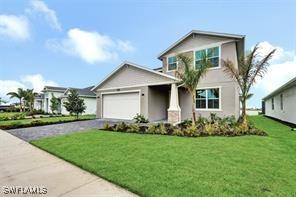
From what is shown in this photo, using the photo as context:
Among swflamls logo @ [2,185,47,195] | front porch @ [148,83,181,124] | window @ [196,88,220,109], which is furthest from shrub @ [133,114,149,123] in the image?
swflamls logo @ [2,185,47,195]

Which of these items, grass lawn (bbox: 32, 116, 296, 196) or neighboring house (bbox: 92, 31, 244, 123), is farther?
neighboring house (bbox: 92, 31, 244, 123)

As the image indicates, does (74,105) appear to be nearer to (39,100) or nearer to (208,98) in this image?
(208,98)

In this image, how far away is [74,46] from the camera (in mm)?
25328

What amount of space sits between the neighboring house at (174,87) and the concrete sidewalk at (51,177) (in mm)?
9531

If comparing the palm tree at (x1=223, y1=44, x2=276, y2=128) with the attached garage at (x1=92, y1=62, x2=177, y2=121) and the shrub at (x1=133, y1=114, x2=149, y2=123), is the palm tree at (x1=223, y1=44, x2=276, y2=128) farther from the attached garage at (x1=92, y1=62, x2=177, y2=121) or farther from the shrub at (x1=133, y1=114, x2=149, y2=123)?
the shrub at (x1=133, y1=114, x2=149, y2=123)

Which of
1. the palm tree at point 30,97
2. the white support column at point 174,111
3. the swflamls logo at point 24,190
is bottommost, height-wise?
the swflamls logo at point 24,190

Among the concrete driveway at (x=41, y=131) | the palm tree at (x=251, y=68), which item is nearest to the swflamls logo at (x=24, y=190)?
the concrete driveway at (x=41, y=131)

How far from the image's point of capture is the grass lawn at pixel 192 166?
4.21 meters

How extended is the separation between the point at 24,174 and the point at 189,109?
13101 millimetres

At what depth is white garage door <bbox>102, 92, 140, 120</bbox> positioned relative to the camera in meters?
17.7

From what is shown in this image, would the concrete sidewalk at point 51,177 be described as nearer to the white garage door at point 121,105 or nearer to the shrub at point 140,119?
the shrub at point 140,119

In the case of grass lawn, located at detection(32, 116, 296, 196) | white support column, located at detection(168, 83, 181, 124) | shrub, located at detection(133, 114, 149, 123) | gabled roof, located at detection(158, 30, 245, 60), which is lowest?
grass lawn, located at detection(32, 116, 296, 196)

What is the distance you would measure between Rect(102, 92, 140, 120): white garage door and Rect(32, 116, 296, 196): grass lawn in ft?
29.5

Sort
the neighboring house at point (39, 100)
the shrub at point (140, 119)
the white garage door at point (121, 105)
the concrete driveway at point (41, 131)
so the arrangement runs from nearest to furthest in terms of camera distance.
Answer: the concrete driveway at point (41, 131)
the shrub at point (140, 119)
the white garage door at point (121, 105)
the neighboring house at point (39, 100)
